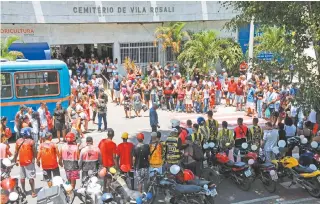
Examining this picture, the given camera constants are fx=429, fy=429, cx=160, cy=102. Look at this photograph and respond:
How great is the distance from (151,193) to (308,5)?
5332 millimetres

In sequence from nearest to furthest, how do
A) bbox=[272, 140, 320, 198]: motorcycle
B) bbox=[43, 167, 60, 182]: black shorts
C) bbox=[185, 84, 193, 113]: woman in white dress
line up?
bbox=[43, 167, 60, 182]: black shorts, bbox=[272, 140, 320, 198]: motorcycle, bbox=[185, 84, 193, 113]: woman in white dress

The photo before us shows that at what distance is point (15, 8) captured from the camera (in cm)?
2255

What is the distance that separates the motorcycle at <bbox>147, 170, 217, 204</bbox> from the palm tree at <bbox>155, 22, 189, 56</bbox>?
57.3ft

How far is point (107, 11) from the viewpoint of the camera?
2486 cm

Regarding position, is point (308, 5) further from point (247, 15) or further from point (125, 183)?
point (125, 183)

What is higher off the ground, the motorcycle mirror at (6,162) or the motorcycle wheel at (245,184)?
the motorcycle mirror at (6,162)

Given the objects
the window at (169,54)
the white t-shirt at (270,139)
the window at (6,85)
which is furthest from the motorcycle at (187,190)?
the window at (169,54)

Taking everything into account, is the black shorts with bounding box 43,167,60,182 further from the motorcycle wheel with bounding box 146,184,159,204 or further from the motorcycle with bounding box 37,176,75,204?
the motorcycle wheel with bounding box 146,184,159,204

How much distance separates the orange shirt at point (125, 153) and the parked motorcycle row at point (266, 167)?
2001mm

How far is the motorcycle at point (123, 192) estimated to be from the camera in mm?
8125

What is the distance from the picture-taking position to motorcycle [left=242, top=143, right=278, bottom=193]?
32.2ft

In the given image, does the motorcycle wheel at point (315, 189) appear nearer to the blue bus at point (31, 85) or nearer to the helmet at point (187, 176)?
the helmet at point (187, 176)

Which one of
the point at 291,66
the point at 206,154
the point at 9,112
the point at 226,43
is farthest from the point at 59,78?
the point at 226,43

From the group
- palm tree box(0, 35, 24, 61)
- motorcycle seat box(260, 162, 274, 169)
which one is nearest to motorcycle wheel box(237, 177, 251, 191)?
motorcycle seat box(260, 162, 274, 169)
